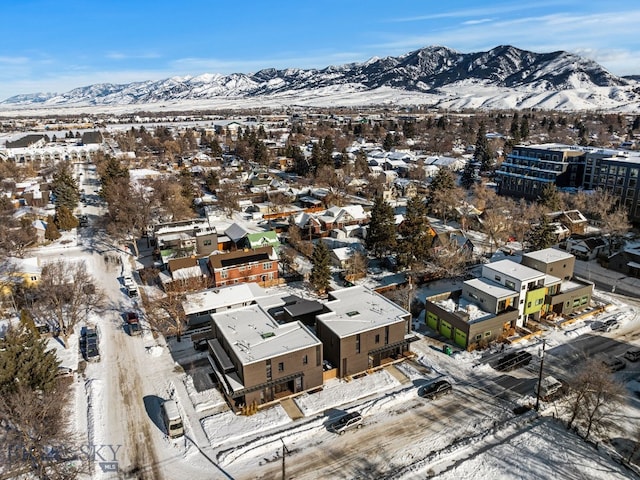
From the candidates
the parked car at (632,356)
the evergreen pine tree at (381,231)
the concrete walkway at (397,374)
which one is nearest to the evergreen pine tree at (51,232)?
the evergreen pine tree at (381,231)

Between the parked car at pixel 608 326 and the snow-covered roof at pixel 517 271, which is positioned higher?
the snow-covered roof at pixel 517 271

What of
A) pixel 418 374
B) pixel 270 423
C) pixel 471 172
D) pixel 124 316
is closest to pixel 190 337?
pixel 124 316

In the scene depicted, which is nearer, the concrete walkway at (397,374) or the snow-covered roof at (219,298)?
the concrete walkway at (397,374)

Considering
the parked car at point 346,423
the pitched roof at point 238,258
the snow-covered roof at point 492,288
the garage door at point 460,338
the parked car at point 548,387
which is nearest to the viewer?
the parked car at point 346,423

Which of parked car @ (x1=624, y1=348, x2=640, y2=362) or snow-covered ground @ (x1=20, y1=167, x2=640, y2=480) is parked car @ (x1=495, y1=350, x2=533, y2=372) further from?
parked car @ (x1=624, y1=348, x2=640, y2=362)

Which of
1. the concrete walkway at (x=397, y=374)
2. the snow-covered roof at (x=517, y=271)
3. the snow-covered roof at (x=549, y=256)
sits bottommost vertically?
the concrete walkway at (x=397, y=374)

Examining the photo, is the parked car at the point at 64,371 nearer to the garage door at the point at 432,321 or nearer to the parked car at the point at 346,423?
the parked car at the point at 346,423

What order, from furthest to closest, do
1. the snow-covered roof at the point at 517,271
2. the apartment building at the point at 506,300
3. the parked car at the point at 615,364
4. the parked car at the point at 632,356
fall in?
the snow-covered roof at the point at 517,271, the apartment building at the point at 506,300, the parked car at the point at 632,356, the parked car at the point at 615,364

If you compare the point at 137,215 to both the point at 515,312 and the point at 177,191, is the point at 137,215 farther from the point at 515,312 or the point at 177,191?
the point at 515,312

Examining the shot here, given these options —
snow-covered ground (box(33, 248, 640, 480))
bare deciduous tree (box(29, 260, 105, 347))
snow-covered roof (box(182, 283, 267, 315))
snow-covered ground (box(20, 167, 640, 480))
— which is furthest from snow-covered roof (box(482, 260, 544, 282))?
bare deciduous tree (box(29, 260, 105, 347))
